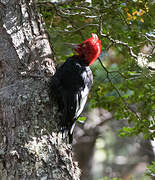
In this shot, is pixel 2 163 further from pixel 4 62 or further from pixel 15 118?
pixel 4 62

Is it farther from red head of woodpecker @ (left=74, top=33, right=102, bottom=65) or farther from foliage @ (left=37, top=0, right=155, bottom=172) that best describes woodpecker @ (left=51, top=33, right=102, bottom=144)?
foliage @ (left=37, top=0, right=155, bottom=172)

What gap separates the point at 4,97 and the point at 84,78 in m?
0.84

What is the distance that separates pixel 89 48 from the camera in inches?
116

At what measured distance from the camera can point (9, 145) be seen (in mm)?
2166

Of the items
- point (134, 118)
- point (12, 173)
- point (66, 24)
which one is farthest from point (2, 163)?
point (66, 24)

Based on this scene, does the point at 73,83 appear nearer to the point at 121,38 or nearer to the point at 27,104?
the point at 27,104

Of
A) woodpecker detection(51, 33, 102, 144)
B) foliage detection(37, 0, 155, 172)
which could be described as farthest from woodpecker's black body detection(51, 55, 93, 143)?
foliage detection(37, 0, 155, 172)

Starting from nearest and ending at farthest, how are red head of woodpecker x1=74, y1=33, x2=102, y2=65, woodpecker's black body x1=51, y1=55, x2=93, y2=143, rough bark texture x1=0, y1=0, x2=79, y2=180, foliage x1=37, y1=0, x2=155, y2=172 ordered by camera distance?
1. rough bark texture x1=0, y1=0, x2=79, y2=180
2. woodpecker's black body x1=51, y1=55, x2=93, y2=143
3. red head of woodpecker x1=74, y1=33, x2=102, y2=65
4. foliage x1=37, y1=0, x2=155, y2=172

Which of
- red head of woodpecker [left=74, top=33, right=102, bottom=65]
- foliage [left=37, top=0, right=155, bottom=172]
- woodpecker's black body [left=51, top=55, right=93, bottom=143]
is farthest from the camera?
foliage [left=37, top=0, right=155, bottom=172]

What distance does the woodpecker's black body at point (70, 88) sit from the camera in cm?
251

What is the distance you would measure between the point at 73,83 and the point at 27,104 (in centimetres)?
59

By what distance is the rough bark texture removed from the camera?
208 centimetres

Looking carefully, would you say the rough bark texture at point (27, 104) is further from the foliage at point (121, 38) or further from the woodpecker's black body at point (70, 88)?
the foliage at point (121, 38)

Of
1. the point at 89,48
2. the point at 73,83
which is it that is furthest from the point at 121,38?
the point at 73,83
